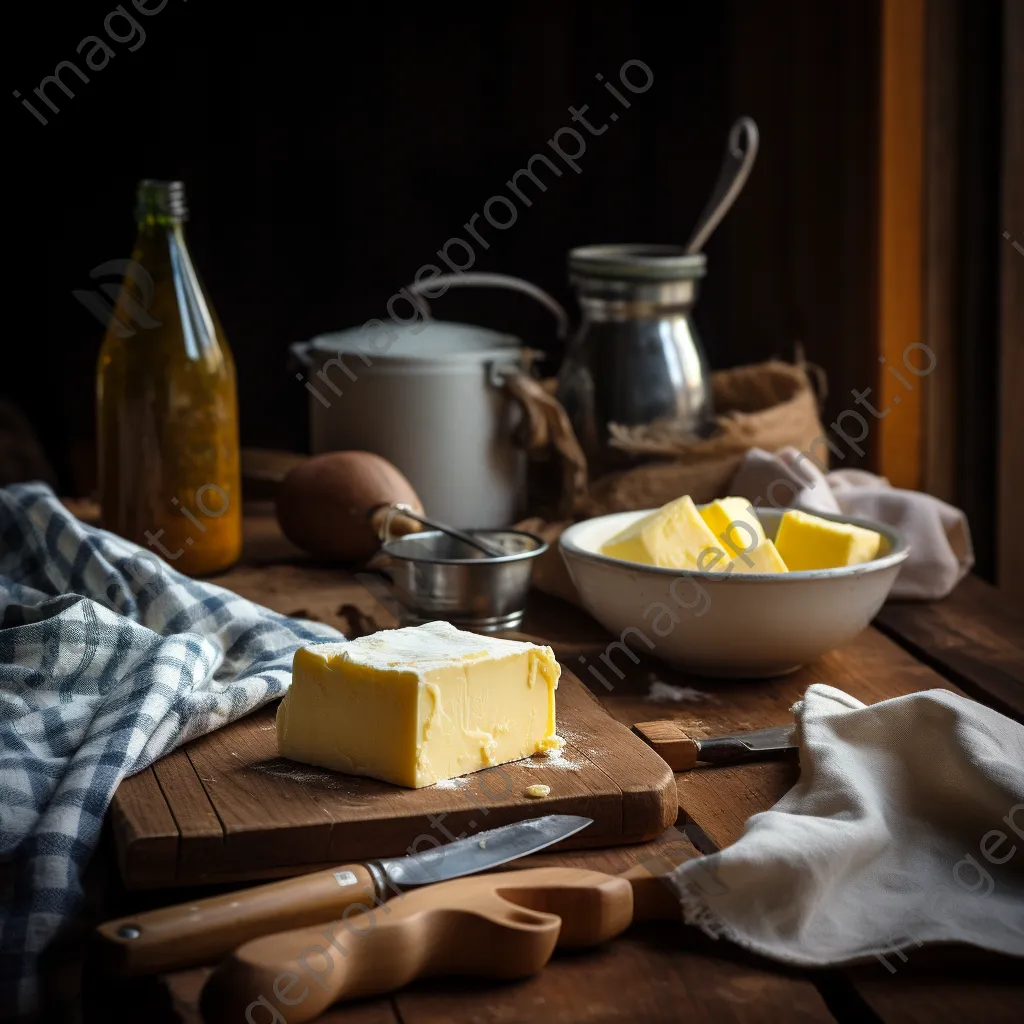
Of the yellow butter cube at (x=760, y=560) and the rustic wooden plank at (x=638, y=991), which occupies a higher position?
the yellow butter cube at (x=760, y=560)

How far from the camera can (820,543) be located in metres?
1.18

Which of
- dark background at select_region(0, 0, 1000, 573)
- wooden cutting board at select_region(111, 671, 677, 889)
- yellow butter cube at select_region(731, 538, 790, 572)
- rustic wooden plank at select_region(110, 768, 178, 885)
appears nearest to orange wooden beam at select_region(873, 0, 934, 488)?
dark background at select_region(0, 0, 1000, 573)

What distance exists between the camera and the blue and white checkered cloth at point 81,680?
80 cm

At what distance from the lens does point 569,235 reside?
215 centimetres

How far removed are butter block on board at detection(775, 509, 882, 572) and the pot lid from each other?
0.52 metres

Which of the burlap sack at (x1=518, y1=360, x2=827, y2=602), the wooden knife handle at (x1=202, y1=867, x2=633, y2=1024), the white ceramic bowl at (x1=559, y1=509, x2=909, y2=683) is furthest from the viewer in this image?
the burlap sack at (x1=518, y1=360, x2=827, y2=602)

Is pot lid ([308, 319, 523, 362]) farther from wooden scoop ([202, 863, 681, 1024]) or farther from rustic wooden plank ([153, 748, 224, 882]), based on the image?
wooden scoop ([202, 863, 681, 1024])

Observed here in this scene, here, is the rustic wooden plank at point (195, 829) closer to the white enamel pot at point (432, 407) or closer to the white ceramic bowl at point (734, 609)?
the white ceramic bowl at point (734, 609)

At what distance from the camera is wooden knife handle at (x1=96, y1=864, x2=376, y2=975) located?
0.66 meters

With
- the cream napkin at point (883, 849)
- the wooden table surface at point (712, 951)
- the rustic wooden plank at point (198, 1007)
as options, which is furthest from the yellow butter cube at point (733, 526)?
the rustic wooden plank at point (198, 1007)

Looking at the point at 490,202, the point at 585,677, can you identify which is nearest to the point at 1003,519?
the point at 585,677

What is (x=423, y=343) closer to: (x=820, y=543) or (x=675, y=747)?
(x=820, y=543)

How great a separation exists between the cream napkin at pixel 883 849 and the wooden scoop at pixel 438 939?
0.05 meters

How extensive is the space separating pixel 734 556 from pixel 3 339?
139cm
